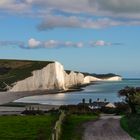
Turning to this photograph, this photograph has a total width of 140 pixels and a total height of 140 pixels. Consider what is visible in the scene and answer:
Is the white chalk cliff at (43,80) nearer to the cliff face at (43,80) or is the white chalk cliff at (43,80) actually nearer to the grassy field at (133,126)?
the cliff face at (43,80)

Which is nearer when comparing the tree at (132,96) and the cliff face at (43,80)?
the tree at (132,96)

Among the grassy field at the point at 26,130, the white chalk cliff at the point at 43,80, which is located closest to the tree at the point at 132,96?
the grassy field at the point at 26,130

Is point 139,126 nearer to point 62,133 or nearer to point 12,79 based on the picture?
point 62,133

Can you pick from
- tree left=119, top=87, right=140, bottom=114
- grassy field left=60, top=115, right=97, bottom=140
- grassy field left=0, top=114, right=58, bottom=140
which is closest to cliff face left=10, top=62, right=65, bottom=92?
tree left=119, top=87, right=140, bottom=114

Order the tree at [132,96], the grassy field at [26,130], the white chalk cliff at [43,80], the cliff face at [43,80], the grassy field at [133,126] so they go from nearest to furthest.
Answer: the grassy field at [26,130] < the grassy field at [133,126] < the tree at [132,96] < the white chalk cliff at [43,80] < the cliff face at [43,80]

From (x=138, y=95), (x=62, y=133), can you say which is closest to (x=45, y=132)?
(x=62, y=133)

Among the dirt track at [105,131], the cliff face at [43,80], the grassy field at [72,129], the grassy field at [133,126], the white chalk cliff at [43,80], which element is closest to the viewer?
the dirt track at [105,131]

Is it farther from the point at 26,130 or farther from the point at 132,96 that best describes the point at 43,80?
the point at 26,130

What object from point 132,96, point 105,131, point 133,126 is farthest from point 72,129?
point 132,96

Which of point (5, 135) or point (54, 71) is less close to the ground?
point (54, 71)
